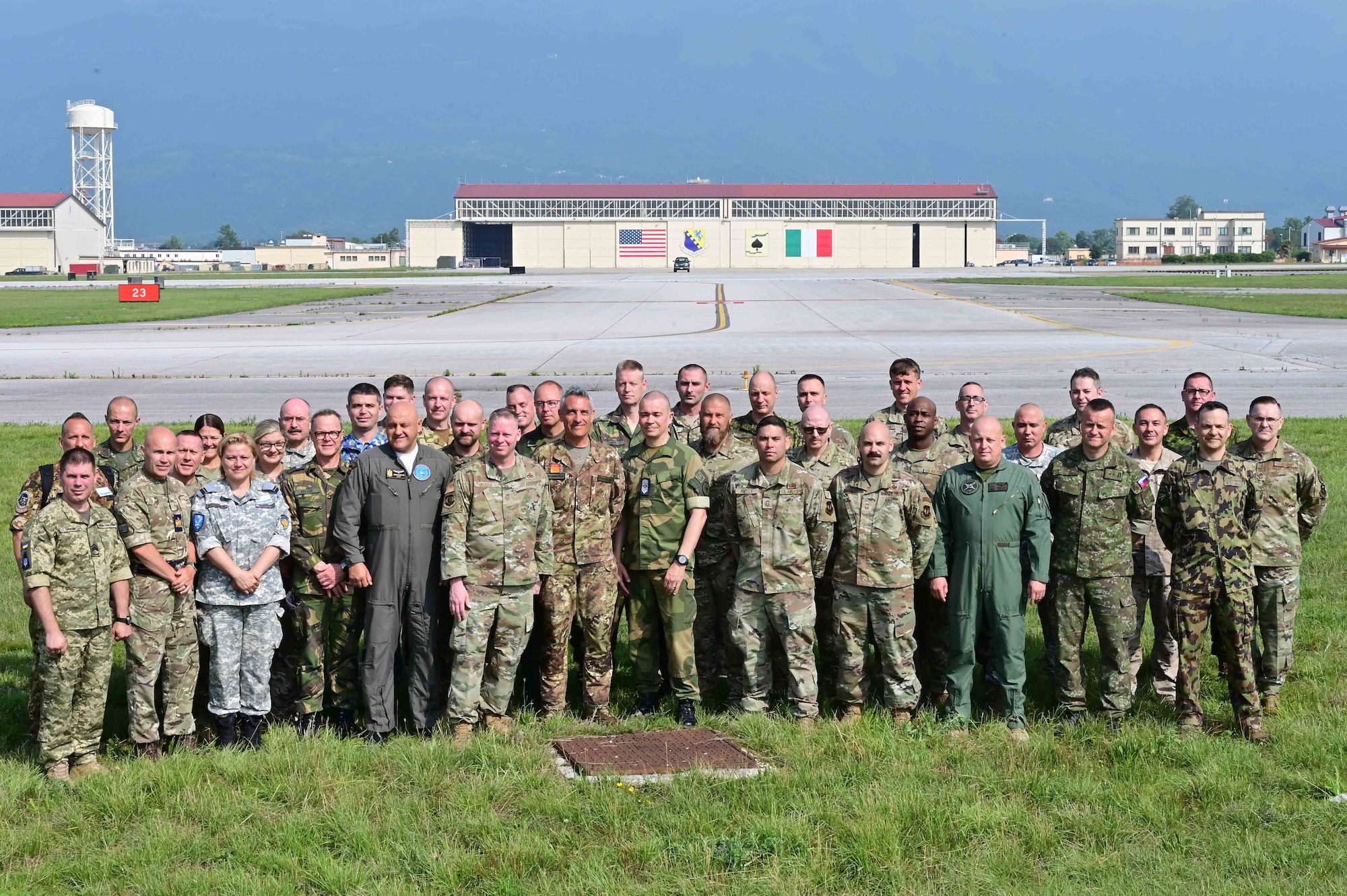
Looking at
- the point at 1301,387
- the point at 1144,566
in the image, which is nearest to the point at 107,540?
the point at 1144,566

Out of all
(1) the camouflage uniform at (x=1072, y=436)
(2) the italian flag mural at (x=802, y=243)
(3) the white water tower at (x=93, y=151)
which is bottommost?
(1) the camouflage uniform at (x=1072, y=436)

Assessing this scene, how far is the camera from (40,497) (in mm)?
7668

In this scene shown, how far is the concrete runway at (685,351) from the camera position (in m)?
24.2

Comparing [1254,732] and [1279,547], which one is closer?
[1254,732]

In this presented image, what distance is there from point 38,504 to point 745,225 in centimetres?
14690

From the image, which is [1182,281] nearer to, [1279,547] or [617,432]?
[617,432]

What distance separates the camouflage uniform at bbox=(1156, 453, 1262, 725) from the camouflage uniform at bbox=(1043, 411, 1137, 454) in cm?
135

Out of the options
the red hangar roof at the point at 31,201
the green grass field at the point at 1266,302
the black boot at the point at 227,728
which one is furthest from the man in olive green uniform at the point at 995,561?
the red hangar roof at the point at 31,201

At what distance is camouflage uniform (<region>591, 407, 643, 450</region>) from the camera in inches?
386

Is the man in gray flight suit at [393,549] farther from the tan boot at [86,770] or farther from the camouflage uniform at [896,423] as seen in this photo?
the camouflage uniform at [896,423]

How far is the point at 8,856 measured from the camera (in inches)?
239

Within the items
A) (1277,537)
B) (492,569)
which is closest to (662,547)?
(492,569)

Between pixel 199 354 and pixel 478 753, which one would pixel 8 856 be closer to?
pixel 478 753

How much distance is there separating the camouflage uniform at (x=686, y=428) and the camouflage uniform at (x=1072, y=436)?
2650 millimetres
